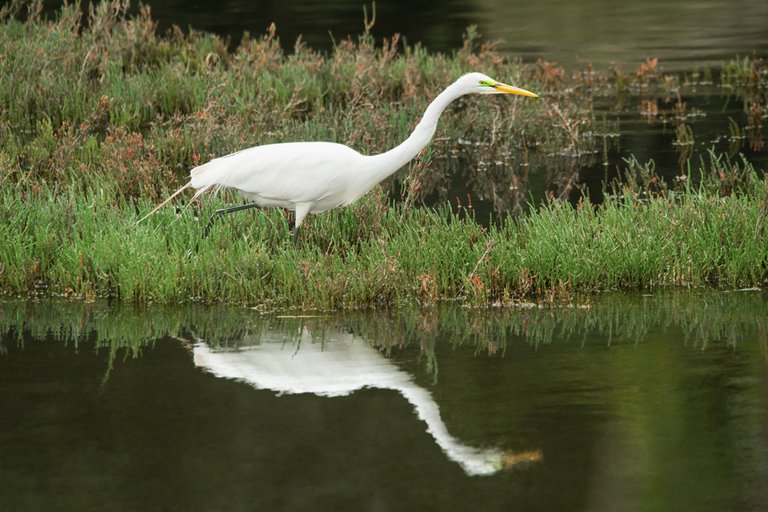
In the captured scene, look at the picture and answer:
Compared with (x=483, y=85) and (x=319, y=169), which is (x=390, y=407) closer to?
(x=319, y=169)

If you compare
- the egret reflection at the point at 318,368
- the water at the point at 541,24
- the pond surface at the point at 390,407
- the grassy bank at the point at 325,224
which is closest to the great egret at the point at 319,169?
the grassy bank at the point at 325,224

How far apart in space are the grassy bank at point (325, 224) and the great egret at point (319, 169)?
0.31 meters

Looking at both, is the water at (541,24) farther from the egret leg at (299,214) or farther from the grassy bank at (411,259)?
the egret leg at (299,214)

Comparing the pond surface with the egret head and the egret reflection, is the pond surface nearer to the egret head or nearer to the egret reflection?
the egret reflection

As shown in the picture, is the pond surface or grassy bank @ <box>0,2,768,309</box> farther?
grassy bank @ <box>0,2,768,309</box>

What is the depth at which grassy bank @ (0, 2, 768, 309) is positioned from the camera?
321 inches

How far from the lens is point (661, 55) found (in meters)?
18.9

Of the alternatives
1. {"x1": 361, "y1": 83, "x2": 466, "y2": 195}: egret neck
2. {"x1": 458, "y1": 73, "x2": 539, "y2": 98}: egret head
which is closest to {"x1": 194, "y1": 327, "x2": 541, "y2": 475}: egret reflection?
{"x1": 361, "y1": 83, "x2": 466, "y2": 195}: egret neck

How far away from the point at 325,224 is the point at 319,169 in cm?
67

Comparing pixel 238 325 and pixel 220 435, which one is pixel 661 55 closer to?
pixel 238 325

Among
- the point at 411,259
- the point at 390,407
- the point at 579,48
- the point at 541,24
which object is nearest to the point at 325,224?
the point at 411,259

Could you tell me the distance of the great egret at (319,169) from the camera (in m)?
8.73

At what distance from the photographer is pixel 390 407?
619 cm

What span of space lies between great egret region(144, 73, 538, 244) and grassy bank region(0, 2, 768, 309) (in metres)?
0.31
